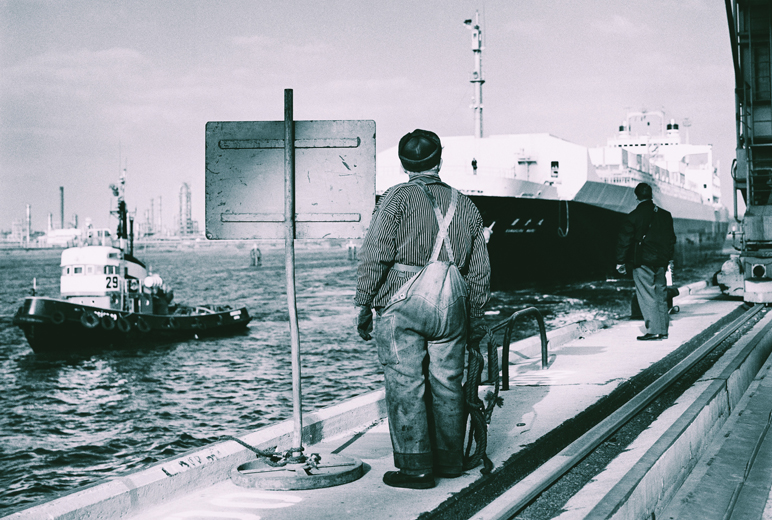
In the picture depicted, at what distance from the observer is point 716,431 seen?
17.2ft

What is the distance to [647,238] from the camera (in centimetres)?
954

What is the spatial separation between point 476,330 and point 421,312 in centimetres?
39

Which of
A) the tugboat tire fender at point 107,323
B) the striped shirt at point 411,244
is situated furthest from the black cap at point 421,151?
the tugboat tire fender at point 107,323

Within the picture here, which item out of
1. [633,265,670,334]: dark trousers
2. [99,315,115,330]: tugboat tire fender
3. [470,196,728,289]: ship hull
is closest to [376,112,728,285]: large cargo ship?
[470,196,728,289]: ship hull

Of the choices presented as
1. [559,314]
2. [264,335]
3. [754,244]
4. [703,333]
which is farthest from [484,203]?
[703,333]

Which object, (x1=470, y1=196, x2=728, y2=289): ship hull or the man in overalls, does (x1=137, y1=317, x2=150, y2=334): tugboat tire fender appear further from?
the man in overalls

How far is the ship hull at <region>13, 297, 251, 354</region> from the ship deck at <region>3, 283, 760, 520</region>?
22684mm

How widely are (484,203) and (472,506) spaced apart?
1177 inches

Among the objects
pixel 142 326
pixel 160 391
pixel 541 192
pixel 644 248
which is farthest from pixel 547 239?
pixel 644 248

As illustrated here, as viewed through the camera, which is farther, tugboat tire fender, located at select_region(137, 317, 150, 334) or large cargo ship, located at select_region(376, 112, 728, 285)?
large cargo ship, located at select_region(376, 112, 728, 285)

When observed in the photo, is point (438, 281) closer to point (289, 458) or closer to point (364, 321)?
point (364, 321)

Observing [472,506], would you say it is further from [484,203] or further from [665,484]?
[484,203]

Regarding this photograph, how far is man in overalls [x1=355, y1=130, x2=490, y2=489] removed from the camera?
3.97m

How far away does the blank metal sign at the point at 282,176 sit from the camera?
445 centimetres
